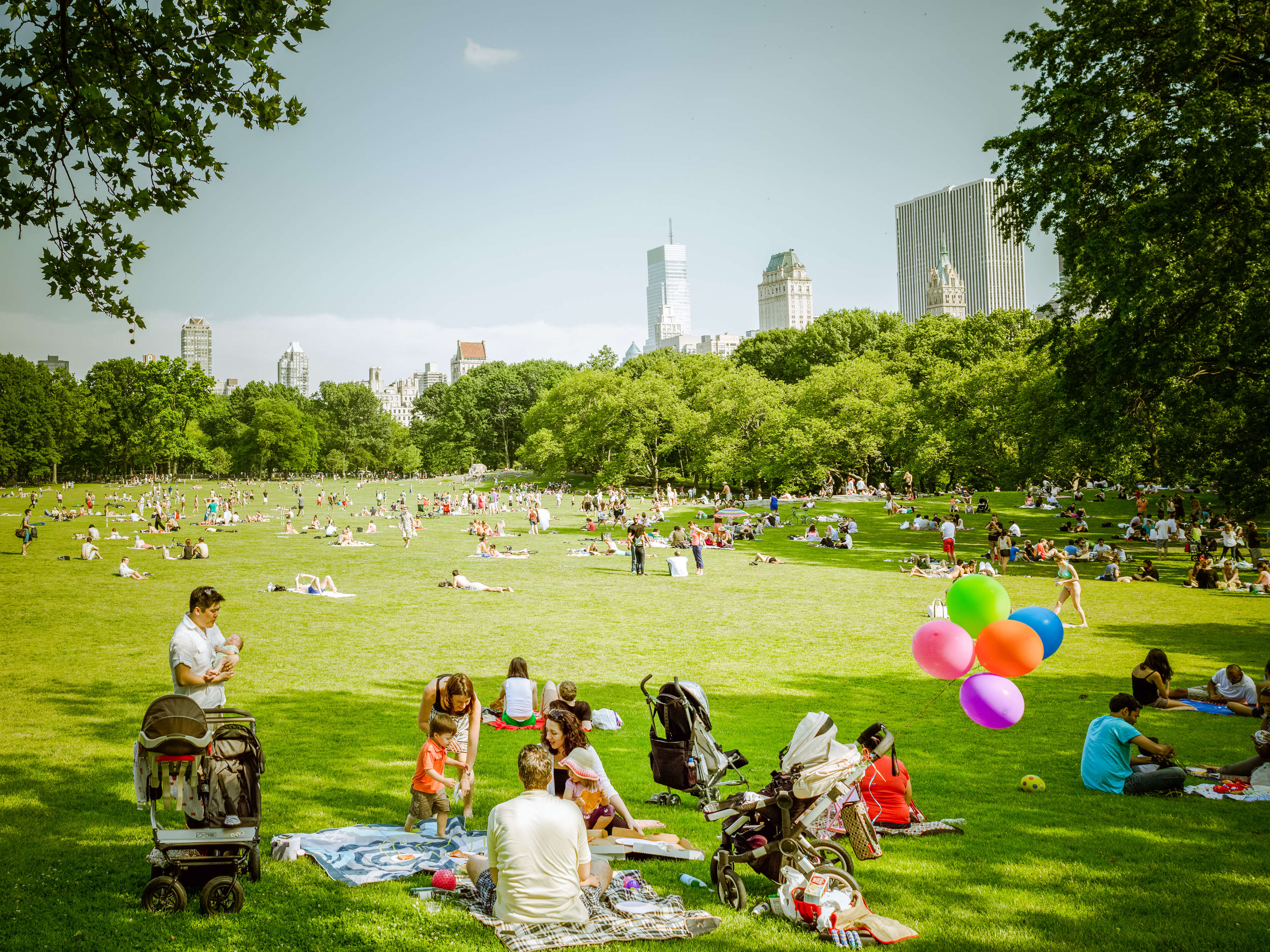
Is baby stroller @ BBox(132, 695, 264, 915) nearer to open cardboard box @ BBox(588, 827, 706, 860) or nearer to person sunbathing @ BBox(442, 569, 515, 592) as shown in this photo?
open cardboard box @ BBox(588, 827, 706, 860)

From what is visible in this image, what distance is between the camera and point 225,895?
5.31 m

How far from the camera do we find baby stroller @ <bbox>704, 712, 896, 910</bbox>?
5.55m

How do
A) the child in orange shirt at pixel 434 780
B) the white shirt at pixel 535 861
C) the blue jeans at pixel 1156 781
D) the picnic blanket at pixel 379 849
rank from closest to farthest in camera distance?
the white shirt at pixel 535 861 < the picnic blanket at pixel 379 849 < the child in orange shirt at pixel 434 780 < the blue jeans at pixel 1156 781

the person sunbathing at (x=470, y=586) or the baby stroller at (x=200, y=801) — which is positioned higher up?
the baby stroller at (x=200, y=801)

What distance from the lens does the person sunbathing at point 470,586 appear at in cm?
2261

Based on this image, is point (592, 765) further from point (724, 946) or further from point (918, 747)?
point (918, 747)

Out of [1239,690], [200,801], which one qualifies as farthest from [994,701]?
[200,801]

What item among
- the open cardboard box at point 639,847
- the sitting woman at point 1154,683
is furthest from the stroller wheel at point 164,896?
the sitting woman at point 1154,683

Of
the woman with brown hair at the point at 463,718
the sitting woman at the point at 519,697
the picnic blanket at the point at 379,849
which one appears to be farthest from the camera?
the sitting woman at the point at 519,697

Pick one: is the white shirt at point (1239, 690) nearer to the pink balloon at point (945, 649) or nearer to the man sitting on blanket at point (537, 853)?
the pink balloon at point (945, 649)

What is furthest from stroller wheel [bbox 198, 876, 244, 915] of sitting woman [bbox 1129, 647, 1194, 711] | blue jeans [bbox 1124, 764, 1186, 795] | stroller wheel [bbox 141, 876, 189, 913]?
sitting woman [bbox 1129, 647, 1194, 711]

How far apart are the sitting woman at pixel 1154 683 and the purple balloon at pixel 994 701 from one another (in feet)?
13.4

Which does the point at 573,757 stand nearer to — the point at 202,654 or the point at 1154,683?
the point at 202,654

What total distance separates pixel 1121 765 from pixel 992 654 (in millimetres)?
1510
